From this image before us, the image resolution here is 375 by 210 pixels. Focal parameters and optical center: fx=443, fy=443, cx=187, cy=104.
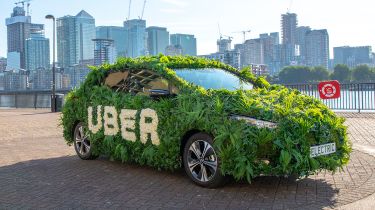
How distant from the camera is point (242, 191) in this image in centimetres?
542

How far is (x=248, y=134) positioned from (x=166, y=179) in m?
1.71

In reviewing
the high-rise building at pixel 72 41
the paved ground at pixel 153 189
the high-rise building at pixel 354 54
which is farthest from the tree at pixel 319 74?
the high-rise building at pixel 72 41

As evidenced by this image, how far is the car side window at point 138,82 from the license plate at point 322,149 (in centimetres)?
198

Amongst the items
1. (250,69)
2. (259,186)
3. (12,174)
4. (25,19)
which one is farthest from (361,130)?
(25,19)

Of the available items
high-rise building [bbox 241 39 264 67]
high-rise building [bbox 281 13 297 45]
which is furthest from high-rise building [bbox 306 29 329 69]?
high-rise building [bbox 241 39 264 67]

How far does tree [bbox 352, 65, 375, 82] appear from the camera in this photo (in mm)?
48469

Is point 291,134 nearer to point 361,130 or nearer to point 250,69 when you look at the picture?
point 250,69

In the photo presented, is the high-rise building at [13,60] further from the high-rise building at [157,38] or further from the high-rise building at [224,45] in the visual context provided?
the high-rise building at [224,45]

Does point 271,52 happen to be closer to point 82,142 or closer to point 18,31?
point 18,31

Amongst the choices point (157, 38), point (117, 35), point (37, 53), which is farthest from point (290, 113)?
point (37, 53)

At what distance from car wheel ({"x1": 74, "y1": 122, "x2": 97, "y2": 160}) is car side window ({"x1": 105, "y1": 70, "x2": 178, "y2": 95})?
1.04 metres

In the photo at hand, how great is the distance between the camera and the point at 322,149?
5.31 meters

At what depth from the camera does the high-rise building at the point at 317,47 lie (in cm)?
12812

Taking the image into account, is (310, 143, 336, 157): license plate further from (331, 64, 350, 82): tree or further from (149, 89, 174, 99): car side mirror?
(331, 64, 350, 82): tree
